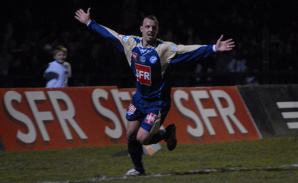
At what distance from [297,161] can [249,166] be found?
0.95 m

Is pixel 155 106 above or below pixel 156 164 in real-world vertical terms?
above

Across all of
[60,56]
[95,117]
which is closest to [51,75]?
[60,56]

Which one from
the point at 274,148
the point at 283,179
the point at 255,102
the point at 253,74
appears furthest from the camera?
the point at 253,74

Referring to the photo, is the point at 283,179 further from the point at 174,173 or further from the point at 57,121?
the point at 57,121

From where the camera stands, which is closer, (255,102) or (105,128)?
(105,128)

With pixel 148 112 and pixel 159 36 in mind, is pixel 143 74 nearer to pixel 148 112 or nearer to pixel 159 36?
pixel 148 112

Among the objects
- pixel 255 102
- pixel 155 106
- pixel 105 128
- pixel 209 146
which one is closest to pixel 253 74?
pixel 255 102

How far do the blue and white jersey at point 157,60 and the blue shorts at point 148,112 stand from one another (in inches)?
2.9

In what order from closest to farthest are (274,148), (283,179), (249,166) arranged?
(283,179) → (249,166) → (274,148)

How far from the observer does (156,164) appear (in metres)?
8.59

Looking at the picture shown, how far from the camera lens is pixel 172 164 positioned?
8562 millimetres

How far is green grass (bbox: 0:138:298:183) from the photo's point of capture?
285 inches

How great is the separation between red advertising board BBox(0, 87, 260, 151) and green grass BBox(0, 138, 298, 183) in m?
0.33

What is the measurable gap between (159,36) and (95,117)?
15.3 ft
